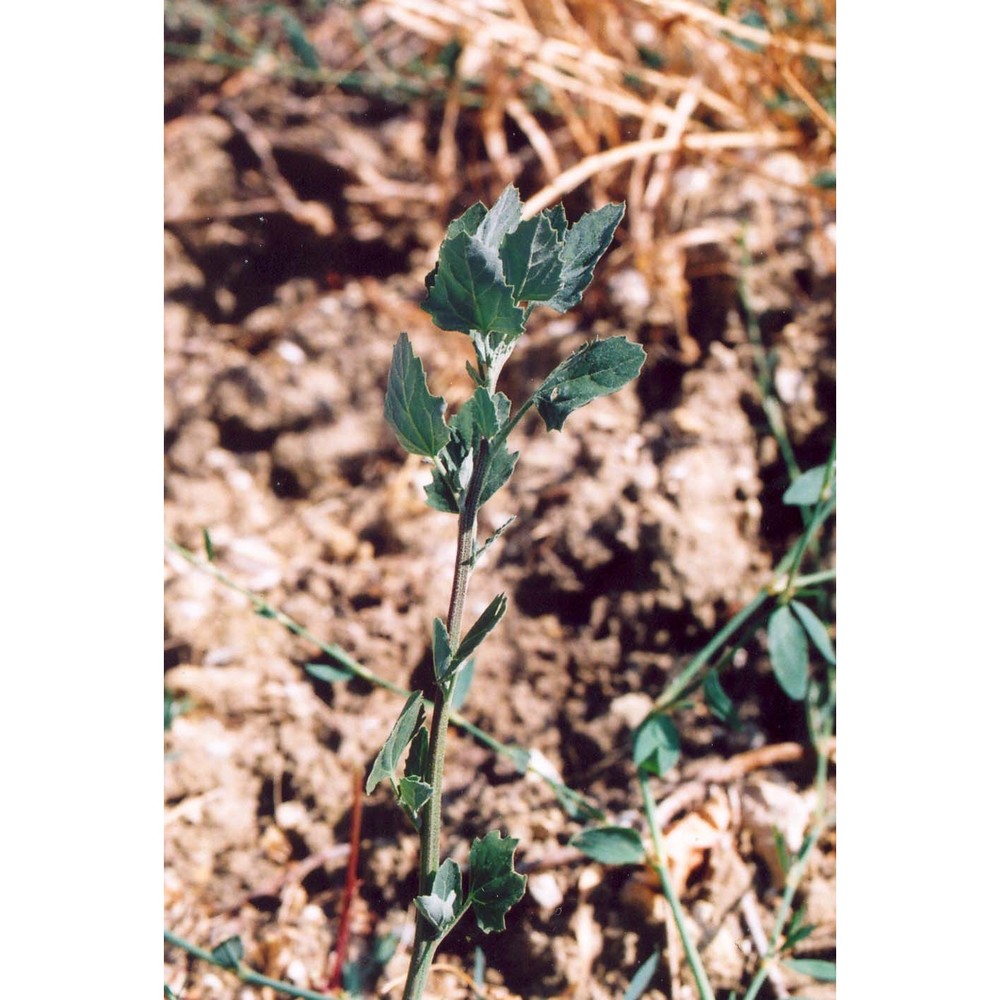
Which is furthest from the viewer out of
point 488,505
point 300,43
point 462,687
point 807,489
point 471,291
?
point 300,43

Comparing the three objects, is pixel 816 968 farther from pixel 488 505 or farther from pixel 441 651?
pixel 488 505

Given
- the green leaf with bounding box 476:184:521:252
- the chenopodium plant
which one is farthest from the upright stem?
the green leaf with bounding box 476:184:521:252

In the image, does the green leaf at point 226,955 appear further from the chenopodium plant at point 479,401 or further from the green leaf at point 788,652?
the green leaf at point 788,652

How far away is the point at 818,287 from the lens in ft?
4.31

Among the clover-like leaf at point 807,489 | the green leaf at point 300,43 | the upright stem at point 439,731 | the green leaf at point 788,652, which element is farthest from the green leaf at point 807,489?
the green leaf at point 300,43

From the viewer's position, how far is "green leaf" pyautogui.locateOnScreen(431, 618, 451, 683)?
1.78 ft

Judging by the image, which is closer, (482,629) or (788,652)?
(482,629)

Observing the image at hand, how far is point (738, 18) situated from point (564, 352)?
1.74 feet

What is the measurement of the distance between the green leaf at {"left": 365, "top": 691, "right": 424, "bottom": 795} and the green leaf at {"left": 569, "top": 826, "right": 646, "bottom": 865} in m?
0.36

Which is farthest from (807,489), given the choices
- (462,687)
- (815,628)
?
(462,687)

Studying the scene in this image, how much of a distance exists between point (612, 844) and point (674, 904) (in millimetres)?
72

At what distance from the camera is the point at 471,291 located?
1.68 ft
